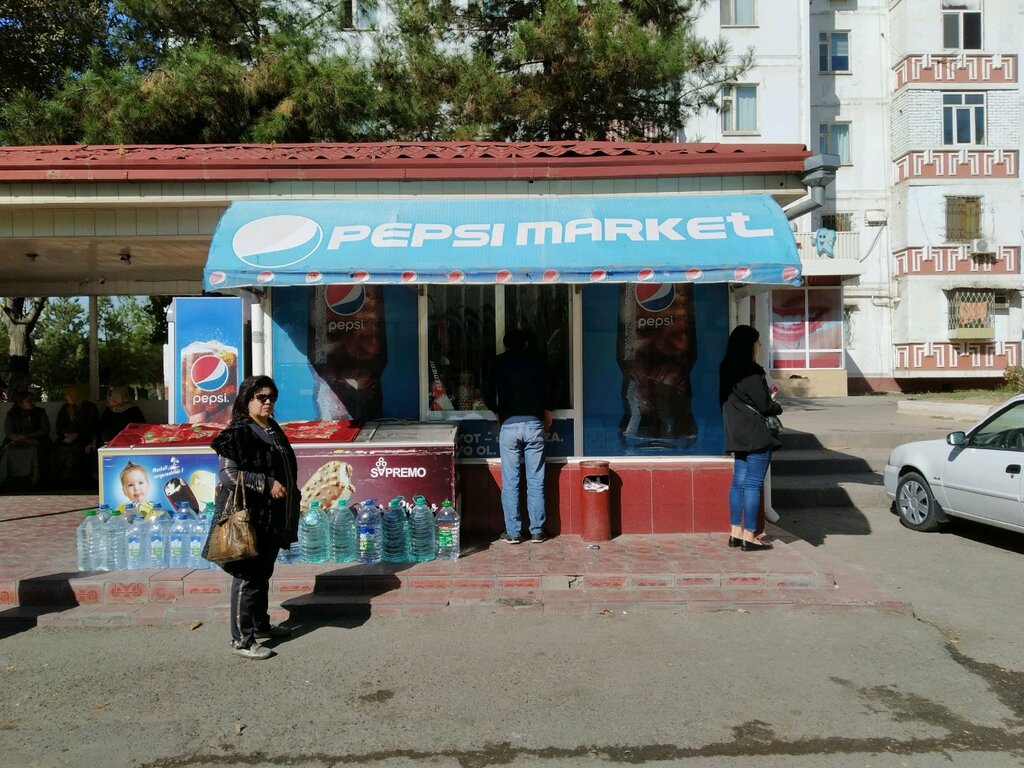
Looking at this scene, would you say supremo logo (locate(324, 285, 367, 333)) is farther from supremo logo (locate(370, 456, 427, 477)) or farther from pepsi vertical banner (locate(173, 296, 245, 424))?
supremo logo (locate(370, 456, 427, 477))

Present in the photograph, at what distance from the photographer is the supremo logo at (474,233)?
6.87 meters

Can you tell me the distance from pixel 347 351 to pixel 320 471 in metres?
1.37

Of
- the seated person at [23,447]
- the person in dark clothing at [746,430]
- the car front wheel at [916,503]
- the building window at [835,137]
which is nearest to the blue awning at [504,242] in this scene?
the person in dark clothing at [746,430]

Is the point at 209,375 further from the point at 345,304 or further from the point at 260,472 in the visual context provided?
the point at 260,472

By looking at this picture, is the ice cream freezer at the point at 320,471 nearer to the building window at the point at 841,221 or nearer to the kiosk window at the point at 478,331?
the kiosk window at the point at 478,331

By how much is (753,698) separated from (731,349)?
3361 mm

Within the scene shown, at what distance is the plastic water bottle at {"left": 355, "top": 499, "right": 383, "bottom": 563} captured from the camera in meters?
6.72

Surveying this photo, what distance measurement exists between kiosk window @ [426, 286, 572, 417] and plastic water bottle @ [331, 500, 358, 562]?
5.12ft

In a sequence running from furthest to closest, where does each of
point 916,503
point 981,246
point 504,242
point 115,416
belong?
point 981,246 < point 115,416 < point 916,503 < point 504,242

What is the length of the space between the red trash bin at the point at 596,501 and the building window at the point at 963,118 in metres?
24.5

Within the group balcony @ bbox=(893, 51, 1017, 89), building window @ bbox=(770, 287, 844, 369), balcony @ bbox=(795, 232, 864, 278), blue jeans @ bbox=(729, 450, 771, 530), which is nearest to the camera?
blue jeans @ bbox=(729, 450, 771, 530)

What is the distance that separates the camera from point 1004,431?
25.8 ft

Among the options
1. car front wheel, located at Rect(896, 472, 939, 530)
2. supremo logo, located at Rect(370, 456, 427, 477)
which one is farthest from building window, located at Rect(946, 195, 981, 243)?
supremo logo, located at Rect(370, 456, 427, 477)

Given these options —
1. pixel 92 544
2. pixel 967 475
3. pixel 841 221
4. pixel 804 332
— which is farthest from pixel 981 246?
pixel 92 544
